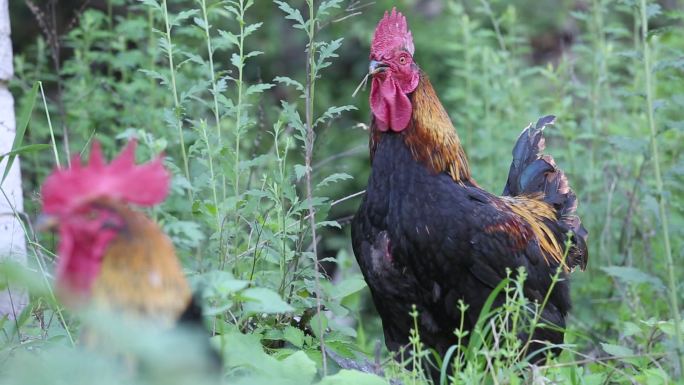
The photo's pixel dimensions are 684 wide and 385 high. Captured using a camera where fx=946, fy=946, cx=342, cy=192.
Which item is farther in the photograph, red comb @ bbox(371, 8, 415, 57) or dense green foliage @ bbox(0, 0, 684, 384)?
red comb @ bbox(371, 8, 415, 57)

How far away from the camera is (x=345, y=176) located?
11.0ft

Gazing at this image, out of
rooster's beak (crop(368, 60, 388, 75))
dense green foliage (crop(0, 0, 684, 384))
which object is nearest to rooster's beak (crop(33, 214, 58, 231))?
dense green foliage (crop(0, 0, 684, 384))

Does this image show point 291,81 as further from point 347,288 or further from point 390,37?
point 347,288

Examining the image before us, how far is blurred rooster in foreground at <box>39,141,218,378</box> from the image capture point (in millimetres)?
1894

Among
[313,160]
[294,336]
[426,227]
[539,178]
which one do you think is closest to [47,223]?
[294,336]

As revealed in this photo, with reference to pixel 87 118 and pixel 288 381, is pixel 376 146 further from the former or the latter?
pixel 87 118

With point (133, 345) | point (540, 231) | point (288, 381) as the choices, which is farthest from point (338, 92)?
point (133, 345)

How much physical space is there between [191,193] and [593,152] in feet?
9.31

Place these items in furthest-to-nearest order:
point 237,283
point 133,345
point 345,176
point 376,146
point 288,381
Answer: point 376,146, point 345,176, point 288,381, point 237,283, point 133,345

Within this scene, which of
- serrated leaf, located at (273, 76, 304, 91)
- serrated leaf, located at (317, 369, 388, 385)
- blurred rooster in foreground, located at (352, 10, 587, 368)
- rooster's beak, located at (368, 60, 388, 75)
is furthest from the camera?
rooster's beak, located at (368, 60, 388, 75)

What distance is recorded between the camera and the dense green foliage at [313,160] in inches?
119

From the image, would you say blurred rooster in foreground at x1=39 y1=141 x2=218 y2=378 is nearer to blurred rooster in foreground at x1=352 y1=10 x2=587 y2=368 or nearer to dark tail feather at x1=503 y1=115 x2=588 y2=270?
blurred rooster in foreground at x1=352 y1=10 x2=587 y2=368

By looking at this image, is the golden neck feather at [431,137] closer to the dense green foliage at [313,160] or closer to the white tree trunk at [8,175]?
the dense green foliage at [313,160]

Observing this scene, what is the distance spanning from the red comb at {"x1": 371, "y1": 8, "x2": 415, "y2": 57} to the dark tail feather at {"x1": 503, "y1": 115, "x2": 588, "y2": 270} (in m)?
1.04
